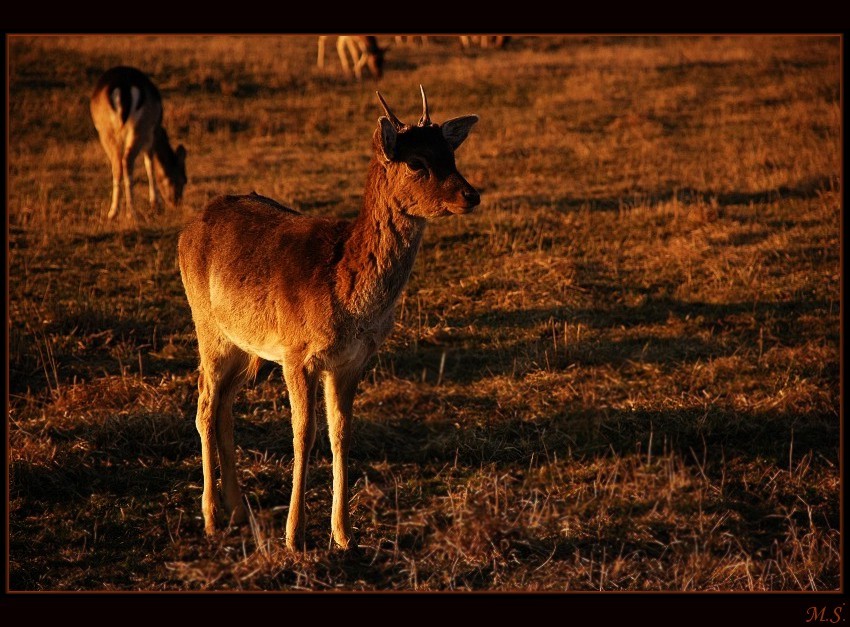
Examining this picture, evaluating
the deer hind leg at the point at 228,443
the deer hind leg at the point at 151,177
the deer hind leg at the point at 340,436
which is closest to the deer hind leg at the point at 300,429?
the deer hind leg at the point at 340,436

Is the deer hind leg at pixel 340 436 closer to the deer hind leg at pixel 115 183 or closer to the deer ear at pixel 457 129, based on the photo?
the deer ear at pixel 457 129

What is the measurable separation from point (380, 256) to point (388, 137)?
67 centimetres

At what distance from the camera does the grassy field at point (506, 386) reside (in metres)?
6.09

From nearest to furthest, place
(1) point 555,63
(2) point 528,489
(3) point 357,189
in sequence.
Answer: (2) point 528,489 < (3) point 357,189 < (1) point 555,63

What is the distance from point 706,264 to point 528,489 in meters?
5.30

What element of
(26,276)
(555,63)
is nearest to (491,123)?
(555,63)

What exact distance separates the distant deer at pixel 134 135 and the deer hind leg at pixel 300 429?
10008 mm

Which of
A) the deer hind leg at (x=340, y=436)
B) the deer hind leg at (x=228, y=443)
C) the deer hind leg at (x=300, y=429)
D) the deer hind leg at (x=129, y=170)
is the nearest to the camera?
the deer hind leg at (x=300, y=429)

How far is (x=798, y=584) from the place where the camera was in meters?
5.79

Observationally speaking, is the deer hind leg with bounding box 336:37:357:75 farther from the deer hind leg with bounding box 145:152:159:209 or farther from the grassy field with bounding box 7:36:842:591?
the deer hind leg with bounding box 145:152:159:209

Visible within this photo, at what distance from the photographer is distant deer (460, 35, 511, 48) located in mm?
32500

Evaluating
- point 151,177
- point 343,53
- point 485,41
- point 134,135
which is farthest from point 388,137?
point 485,41

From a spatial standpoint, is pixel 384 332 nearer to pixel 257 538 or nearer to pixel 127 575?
pixel 257 538

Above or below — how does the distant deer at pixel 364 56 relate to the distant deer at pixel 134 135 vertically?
above
